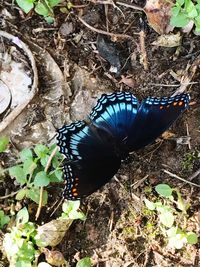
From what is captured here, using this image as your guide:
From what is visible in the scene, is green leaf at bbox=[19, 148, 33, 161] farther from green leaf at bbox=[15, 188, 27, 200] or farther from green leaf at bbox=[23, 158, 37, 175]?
green leaf at bbox=[15, 188, 27, 200]

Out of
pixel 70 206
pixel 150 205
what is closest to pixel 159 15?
pixel 150 205

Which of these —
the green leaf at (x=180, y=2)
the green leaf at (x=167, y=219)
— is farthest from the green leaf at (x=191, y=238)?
the green leaf at (x=180, y=2)

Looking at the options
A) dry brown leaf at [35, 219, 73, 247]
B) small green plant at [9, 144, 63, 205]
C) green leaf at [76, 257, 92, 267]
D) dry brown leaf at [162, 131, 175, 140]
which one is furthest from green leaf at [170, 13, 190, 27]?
green leaf at [76, 257, 92, 267]

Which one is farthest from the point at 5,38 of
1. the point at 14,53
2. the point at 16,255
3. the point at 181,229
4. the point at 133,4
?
the point at 181,229

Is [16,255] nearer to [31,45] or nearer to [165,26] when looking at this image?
[31,45]

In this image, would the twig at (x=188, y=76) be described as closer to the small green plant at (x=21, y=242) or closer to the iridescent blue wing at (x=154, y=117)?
the iridescent blue wing at (x=154, y=117)

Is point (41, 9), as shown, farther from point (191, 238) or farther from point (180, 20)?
point (191, 238)

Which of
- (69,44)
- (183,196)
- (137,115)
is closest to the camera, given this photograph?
(137,115)
